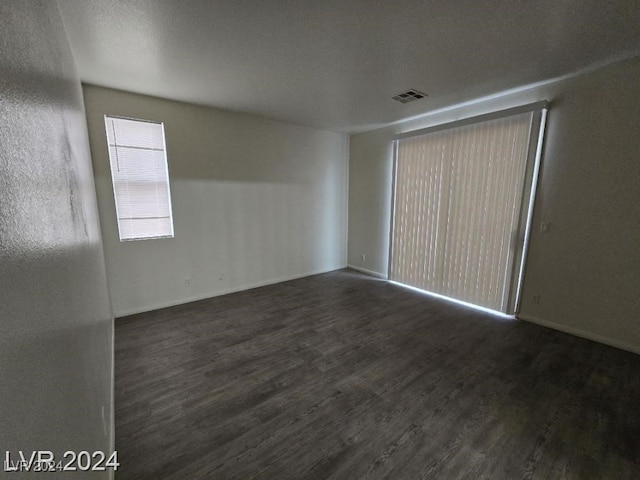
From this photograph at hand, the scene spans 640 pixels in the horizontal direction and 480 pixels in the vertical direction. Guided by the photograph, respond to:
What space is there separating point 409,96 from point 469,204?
1.68 metres

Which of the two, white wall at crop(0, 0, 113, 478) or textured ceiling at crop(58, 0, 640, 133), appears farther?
textured ceiling at crop(58, 0, 640, 133)

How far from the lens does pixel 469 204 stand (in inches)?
146

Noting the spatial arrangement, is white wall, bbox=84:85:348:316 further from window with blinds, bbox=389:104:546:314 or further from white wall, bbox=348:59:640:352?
white wall, bbox=348:59:640:352

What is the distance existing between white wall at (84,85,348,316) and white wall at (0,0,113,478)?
100 inches

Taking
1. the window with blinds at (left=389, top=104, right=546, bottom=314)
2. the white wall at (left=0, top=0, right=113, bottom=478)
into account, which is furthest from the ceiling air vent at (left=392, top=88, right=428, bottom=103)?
the white wall at (left=0, top=0, right=113, bottom=478)

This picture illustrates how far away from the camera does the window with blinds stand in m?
3.23

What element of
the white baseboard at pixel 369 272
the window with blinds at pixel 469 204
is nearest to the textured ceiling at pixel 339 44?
the window with blinds at pixel 469 204

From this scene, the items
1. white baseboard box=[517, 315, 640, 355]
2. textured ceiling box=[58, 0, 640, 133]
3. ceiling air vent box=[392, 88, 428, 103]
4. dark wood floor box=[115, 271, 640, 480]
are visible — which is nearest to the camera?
dark wood floor box=[115, 271, 640, 480]

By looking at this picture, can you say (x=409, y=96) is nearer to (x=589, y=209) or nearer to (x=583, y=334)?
(x=589, y=209)

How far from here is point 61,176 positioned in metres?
1.12

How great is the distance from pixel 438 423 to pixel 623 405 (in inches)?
57.4

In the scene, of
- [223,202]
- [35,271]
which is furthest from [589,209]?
[223,202]

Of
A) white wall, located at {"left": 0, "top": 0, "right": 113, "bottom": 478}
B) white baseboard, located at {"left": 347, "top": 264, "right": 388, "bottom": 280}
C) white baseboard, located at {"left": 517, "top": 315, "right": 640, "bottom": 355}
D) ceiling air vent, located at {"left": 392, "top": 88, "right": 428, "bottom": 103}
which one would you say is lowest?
white baseboard, located at {"left": 347, "top": 264, "right": 388, "bottom": 280}

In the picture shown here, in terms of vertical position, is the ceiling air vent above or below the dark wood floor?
above
